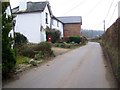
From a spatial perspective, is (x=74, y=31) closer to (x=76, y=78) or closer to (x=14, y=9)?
(x=14, y=9)

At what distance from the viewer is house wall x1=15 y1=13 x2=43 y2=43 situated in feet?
130

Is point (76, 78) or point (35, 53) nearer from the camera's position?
point (76, 78)

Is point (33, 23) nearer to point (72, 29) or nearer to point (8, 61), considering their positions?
point (8, 61)

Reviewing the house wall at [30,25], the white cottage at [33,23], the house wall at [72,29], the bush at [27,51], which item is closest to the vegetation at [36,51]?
the bush at [27,51]

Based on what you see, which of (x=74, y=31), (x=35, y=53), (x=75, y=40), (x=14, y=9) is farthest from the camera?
(x=74, y=31)

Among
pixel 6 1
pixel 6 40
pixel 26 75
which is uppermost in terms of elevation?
pixel 6 1

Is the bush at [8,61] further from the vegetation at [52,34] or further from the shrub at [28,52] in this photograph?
the vegetation at [52,34]

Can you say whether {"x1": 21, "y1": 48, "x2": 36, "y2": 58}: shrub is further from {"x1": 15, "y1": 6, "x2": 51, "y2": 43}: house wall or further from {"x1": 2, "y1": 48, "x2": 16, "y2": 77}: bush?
{"x1": 15, "y1": 6, "x2": 51, "y2": 43}: house wall

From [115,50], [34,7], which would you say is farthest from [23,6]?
[115,50]

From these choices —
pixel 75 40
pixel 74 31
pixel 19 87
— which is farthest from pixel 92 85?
pixel 74 31

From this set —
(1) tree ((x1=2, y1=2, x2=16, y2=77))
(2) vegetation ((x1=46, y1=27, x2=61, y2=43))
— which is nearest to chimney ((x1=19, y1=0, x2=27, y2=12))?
(2) vegetation ((x1=46, y1=27, x2=61, y2=43))

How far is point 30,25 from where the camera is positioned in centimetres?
4003

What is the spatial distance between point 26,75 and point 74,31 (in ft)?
190

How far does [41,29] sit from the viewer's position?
1550 inches
